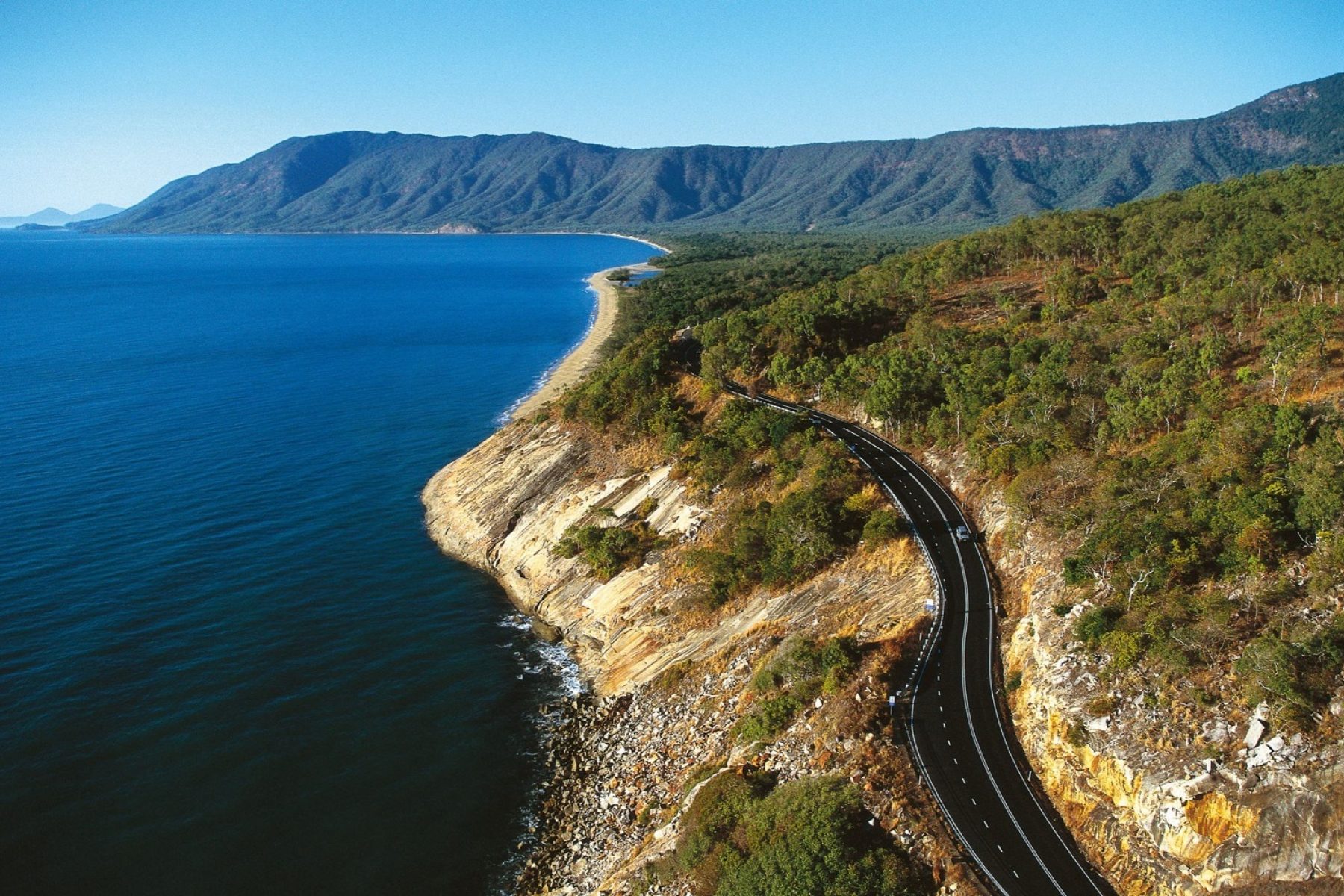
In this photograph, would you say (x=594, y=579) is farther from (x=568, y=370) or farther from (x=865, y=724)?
(x=568, y=370)

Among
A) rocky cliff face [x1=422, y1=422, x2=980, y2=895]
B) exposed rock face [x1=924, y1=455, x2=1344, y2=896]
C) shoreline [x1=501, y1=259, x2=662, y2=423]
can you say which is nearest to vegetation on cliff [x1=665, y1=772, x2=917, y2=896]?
rocky cliff face [x1=422, y1=422, x2=980, y2=895]

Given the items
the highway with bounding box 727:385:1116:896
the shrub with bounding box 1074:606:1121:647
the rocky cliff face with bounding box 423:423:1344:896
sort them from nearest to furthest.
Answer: the rocky cliff face with bounding box 423:423:1344:896 < the highway with bounding box 727:385:1116:896 < the shrub with bounding box 1074:606:1121:647

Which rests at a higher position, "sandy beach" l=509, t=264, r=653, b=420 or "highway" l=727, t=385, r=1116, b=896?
"sandy beach" l=509, t=264, r=653, b=420

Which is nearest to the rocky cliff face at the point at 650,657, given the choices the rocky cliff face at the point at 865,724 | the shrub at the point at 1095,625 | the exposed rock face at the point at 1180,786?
the rocky cliff face at the point at 865,724

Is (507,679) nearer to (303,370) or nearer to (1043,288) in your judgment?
(1043,288)

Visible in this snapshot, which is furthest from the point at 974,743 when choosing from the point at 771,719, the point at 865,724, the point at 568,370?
the point at 568,370

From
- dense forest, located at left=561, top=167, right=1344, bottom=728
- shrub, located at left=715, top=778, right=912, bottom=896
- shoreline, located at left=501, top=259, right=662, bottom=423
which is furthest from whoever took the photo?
shoreline, located at left=501, top=259, right=662, bottom=423

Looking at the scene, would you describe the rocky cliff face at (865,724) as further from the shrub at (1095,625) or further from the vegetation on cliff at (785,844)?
the vegetation on cliff at (785,844)

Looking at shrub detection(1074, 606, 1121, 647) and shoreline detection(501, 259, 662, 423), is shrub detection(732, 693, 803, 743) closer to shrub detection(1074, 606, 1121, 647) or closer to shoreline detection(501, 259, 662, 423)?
shrub detection(1074, 606, 1121, 647)
